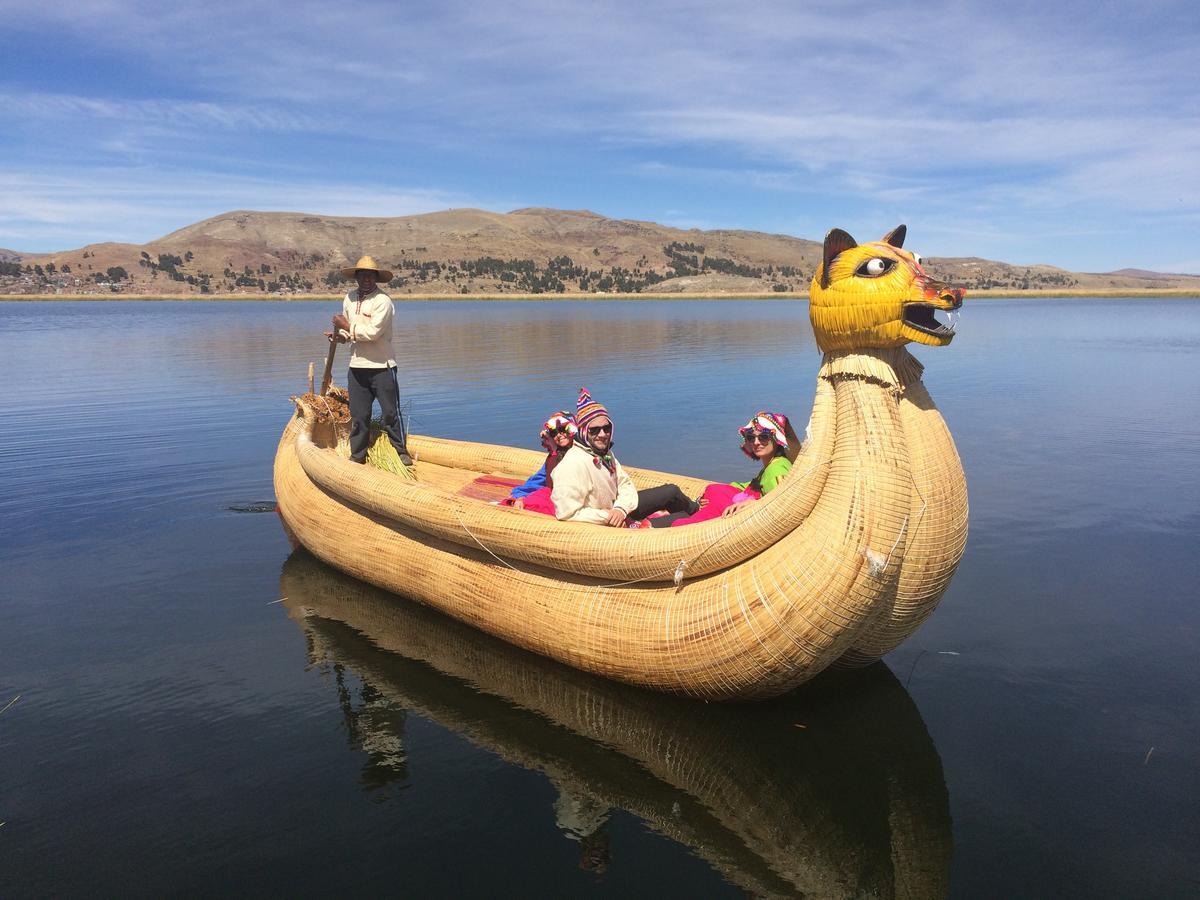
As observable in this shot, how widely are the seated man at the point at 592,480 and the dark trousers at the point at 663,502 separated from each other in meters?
0.47

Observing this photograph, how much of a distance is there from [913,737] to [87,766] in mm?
4996

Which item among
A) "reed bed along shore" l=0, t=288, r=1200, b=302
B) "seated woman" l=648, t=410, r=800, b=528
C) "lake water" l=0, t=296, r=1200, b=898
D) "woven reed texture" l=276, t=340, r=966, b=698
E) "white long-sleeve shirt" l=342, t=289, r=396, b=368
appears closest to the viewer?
"lake water" l=0, t=296, r=1200, b=898

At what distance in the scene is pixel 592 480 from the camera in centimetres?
607

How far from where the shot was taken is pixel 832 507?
457cm

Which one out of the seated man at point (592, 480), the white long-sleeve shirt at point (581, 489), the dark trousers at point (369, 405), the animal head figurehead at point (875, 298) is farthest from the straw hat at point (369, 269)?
the animal head figurehead at point (875, 298)

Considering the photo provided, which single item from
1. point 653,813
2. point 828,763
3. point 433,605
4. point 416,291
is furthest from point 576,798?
point 416,291

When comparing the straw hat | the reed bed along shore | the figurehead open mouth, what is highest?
the straw hat

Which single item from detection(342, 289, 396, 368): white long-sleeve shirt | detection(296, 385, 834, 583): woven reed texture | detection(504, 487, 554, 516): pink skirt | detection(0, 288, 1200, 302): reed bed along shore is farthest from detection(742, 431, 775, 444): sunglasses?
detection(0, 288, 1200, 302): reed bed along shore

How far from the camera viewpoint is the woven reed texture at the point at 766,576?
4.50m

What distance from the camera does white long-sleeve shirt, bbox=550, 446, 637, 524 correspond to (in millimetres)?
5922

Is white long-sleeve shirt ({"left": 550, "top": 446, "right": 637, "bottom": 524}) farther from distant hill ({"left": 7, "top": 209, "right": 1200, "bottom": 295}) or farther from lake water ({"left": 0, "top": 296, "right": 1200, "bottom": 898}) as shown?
distant hill ({"left": 7, "top": 209, "right": 1200, "bottom": 295})

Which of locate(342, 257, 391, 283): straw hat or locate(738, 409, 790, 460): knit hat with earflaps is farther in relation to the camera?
locate(342, 257, 391, 283): straw hat

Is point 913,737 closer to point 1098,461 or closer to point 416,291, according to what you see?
point 1098,461

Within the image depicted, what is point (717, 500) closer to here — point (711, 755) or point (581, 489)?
point (581, 489)
